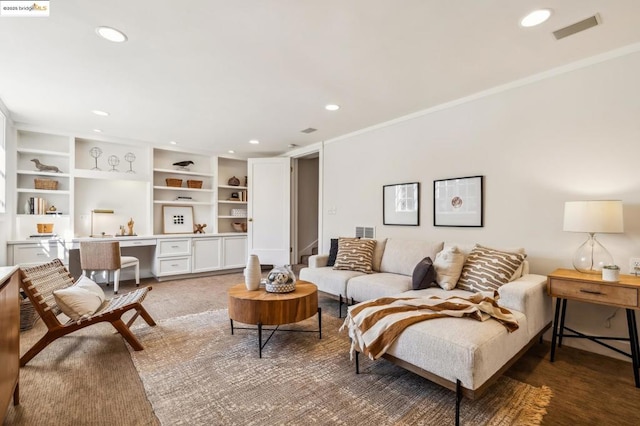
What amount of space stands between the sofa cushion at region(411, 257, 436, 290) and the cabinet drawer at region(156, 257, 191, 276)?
4.02m

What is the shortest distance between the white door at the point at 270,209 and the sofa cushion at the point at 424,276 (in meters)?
3.27

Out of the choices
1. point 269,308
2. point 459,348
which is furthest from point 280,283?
point 459,348

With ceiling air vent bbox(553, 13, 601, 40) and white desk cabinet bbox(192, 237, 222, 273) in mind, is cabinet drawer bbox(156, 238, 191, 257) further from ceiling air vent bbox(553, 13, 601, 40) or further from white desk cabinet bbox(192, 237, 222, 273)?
ceiling air vent bbox(553, 13, 601, 40)

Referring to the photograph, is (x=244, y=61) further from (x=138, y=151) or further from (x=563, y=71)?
(x=138, y=151)

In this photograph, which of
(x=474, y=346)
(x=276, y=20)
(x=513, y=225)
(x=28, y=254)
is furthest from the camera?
(x=28, y=254)

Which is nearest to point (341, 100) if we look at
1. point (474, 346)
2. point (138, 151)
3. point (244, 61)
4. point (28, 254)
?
point (244, 61)

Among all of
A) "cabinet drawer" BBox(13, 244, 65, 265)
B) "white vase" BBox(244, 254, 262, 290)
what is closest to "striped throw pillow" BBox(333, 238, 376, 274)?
"white vase" BBox(244, 254, 262, 290)

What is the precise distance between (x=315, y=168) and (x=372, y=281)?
13.5 feet

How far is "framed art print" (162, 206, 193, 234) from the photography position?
217 inches

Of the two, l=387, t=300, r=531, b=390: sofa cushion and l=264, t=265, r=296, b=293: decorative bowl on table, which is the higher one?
l=264, t=265, r=296, b=293: decorative bowl on table

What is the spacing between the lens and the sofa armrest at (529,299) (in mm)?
2119

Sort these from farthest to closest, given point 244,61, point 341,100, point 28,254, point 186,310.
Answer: point 28,254
point 186,310
point 341,100
point 244,61

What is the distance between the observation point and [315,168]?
671 centimetres

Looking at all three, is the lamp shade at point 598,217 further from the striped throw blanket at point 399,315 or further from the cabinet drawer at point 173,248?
the cabinet drawer at point 173,248
